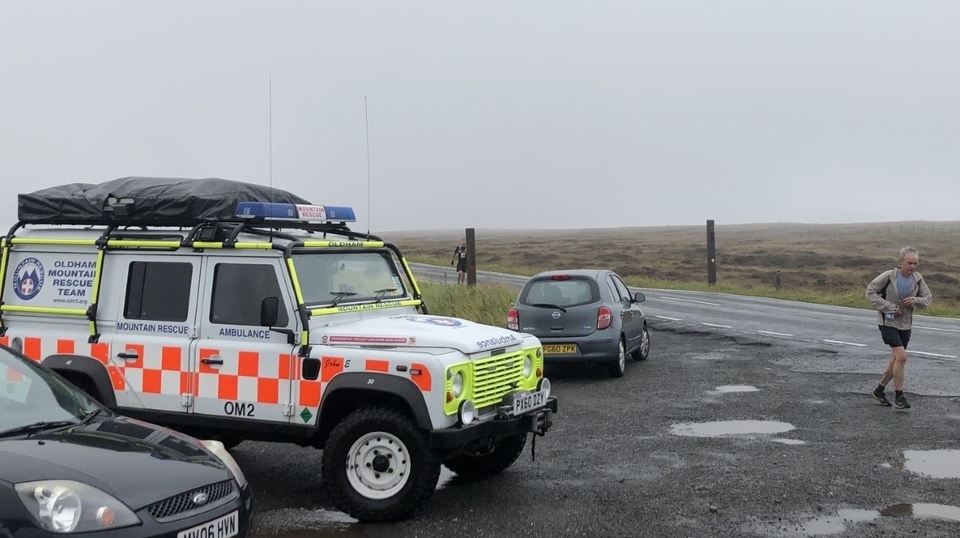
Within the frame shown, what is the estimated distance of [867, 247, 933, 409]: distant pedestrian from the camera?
11.0m

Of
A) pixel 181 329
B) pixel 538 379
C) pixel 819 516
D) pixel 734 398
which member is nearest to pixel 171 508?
pixel 181 329

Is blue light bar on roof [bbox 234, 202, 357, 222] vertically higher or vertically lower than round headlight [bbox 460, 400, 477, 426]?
→ higher

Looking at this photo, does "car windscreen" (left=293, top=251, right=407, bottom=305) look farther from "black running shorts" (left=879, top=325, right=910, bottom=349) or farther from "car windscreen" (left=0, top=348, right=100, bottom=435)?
"black running shorts" (left=879, top=325, right=910, bottom=349)

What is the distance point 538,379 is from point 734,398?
4.91 metres

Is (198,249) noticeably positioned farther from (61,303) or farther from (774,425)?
(774,425)

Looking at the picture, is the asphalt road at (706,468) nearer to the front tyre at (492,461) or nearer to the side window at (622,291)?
the front tyre at (492,461)

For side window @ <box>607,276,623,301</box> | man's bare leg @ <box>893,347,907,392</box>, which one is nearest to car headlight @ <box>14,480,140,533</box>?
man's bare leg @ <box>893,347,907,392</box>

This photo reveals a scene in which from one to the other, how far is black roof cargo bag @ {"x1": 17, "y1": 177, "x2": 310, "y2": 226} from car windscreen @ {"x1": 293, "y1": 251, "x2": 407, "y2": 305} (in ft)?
2.47

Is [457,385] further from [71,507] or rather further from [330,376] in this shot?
[71,507]

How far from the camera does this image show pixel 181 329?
7586 millimetres

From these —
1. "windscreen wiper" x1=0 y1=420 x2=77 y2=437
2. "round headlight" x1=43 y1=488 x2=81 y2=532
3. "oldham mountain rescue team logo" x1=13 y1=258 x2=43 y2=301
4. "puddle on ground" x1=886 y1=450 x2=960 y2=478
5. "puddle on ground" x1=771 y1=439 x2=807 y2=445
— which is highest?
"oldham mountain rescue team logo" x1=13 y1=258 x2=43 y2=301

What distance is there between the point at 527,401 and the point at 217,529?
3047 millimetres

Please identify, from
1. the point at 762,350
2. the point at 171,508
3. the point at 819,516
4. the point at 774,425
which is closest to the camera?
the point at 171,508

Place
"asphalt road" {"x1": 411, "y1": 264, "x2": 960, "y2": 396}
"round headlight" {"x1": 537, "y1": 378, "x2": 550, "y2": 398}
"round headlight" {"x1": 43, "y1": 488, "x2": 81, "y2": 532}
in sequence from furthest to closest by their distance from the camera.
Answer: "asphalt road" {"x1": 411, "y1": 264, "x2": 960, "y2": 396}, "round headlight" {"x1": 537, "y1": 378, "x2": 550, "y2": 398}, "round headlight" {"x1": 43, "y1": 488, "x2": 81, "y2": 532}
